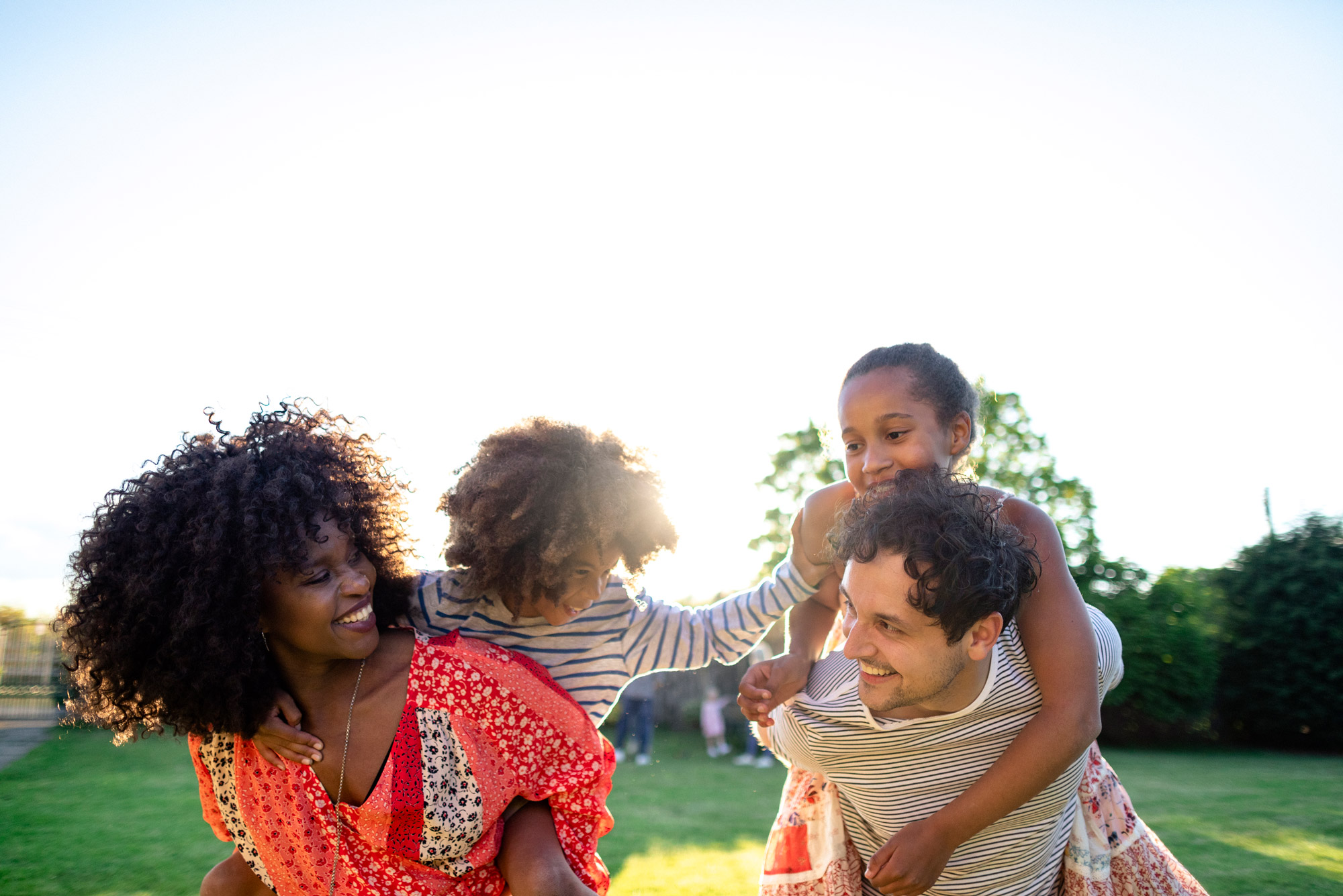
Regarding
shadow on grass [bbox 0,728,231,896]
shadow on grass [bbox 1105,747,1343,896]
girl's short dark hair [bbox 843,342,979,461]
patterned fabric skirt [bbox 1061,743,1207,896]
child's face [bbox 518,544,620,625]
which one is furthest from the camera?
shadow on grass [bbox 1105,747,1343,896]

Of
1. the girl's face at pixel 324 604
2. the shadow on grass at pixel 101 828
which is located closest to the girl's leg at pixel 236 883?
the girl's face at pixel 324 604

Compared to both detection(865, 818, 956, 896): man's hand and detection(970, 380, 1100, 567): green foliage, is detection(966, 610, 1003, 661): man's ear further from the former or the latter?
detection(970, 380, 1100, 567): green foliage

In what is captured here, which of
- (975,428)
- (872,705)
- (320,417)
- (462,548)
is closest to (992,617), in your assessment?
(872,705)

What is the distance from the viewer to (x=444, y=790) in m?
2.35

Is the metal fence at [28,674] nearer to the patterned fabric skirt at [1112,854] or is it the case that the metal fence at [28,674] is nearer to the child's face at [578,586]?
the child's face at [578,586]

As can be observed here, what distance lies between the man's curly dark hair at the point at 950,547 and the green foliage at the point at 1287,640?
19.9 m

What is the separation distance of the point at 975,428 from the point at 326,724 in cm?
233

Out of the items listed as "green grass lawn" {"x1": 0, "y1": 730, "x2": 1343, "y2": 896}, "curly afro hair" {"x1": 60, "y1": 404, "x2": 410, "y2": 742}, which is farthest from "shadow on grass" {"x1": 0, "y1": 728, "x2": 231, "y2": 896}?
"curly afro hair" {"x1": 60, "y1": 404, "x2": 410, "y2": 742}

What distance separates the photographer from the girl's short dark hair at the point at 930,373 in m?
2.83

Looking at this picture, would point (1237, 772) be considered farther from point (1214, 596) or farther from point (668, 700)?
point (668, 700)

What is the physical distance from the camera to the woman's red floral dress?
7.73ft

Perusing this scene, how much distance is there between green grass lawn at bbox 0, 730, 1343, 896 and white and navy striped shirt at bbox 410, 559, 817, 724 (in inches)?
137

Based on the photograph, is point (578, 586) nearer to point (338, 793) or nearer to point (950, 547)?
point (338, 793)

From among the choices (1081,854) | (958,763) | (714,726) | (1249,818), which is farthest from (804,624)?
(714,726)
